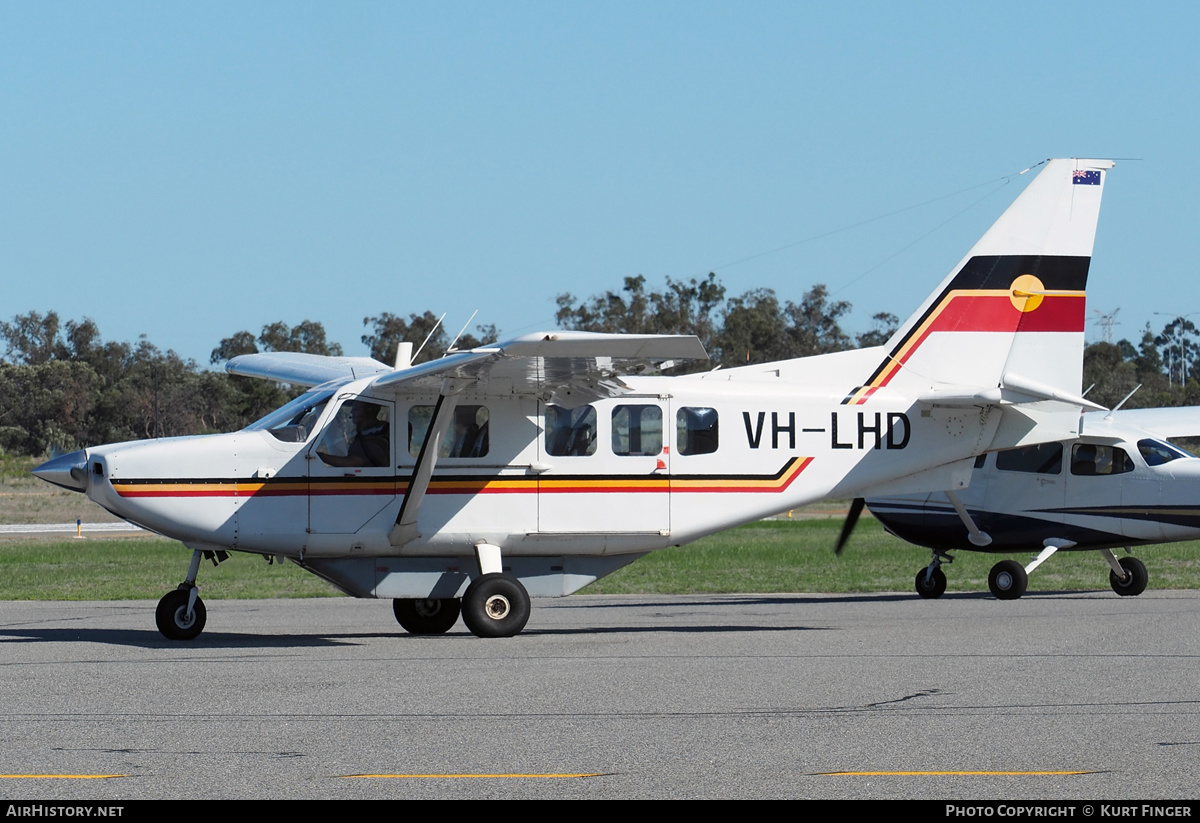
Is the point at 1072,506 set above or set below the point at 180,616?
above

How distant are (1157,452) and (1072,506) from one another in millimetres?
1403

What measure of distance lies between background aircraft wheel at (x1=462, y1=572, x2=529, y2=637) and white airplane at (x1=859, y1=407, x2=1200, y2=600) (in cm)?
773

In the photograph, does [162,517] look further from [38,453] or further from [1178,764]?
[38,453]

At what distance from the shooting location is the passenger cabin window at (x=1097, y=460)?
786 inches

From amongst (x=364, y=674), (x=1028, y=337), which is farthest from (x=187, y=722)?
(x=1028, y=337)

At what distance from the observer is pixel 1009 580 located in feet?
63.4

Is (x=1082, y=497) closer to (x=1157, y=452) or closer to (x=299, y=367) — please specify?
(x=1157, y=452)

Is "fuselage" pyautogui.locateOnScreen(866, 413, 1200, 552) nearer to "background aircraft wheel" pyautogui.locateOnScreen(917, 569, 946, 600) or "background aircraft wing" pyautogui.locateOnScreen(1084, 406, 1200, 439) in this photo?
"background aircraft wheel" pyautogui.locateOnScreen(917, 569, 946, 600)

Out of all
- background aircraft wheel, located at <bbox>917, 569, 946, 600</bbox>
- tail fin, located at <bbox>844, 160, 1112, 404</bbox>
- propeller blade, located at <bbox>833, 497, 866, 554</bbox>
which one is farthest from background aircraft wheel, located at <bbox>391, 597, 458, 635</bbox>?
background aircraft wheel, located at <bbox>917, 569, 946, 600</bbox>

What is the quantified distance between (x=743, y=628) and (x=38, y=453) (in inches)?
2847

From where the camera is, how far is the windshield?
14.1 meters

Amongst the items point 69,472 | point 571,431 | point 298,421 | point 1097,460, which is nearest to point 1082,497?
point 1097,460

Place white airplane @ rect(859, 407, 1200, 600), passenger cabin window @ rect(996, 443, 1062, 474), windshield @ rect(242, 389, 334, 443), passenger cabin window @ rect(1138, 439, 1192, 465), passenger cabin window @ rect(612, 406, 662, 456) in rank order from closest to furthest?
windshield @ rect(242, 389, 334, 443) < passenger cabin window @ rect(612, 406, 662, 456) < white airplane @ rect(859, 407, 1200, 600) < passenger cabin window @ rect(1138, 439, 1192, 465) < passenger cabin window @ rect(996, 443, 1062, 474)

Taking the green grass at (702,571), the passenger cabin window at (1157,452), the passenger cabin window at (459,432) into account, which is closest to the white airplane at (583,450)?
the passenger cabin window at (459,432)
